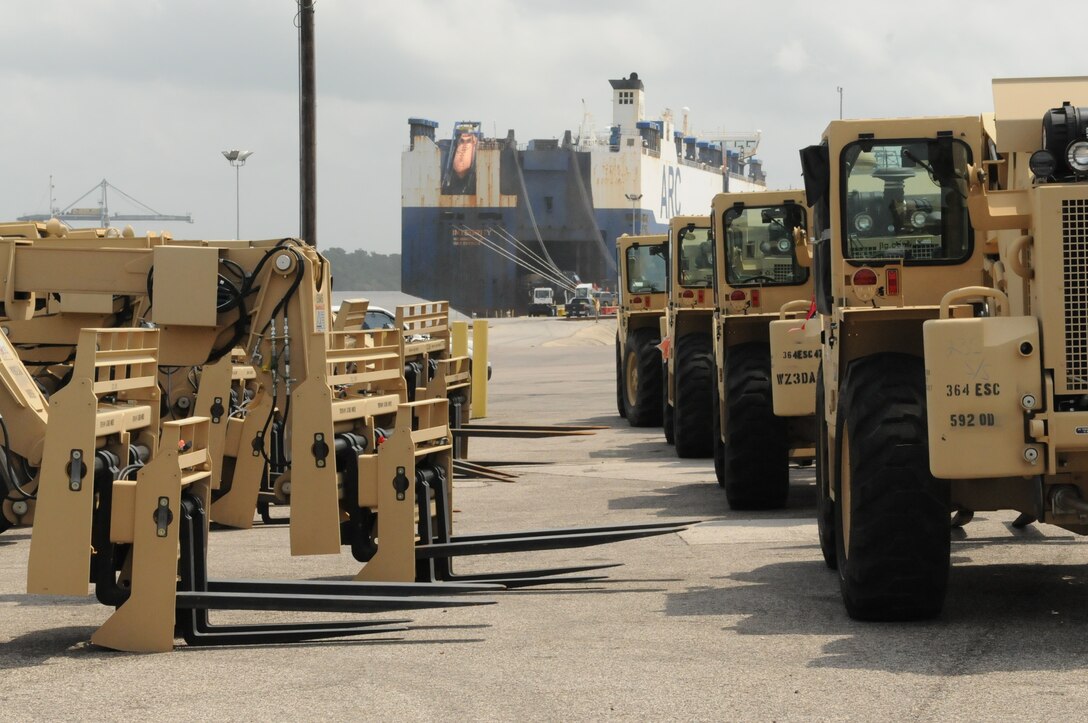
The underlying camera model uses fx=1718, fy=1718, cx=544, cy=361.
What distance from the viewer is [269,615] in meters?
10.1

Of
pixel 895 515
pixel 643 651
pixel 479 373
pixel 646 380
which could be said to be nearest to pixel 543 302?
pixel 479 373

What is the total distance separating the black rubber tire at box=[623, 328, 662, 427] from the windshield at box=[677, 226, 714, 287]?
3.13m

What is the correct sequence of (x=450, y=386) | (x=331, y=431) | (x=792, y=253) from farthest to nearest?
(x=450, y=386) → (x=792, y=253) → (x=331, y=431)

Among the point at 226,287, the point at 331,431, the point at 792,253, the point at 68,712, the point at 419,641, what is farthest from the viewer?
the point at 792,253

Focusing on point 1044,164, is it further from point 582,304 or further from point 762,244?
point 582,304

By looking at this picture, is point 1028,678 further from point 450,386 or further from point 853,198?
point 450,386

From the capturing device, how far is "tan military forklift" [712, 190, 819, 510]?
14.1m

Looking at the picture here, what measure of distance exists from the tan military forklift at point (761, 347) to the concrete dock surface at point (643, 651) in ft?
4.43

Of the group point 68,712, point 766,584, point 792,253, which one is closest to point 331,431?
point 766,584

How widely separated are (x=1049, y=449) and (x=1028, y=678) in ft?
4.00

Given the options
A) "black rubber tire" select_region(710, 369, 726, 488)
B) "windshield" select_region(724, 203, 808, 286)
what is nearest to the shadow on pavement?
"black rubber tire" select_region(710, 369, 726, 488)

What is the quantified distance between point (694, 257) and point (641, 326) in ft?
12.5

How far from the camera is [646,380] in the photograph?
2688 centimetres

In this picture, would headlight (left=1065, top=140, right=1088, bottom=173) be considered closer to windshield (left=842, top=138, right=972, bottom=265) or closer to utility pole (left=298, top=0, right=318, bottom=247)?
windshield (left=842, top=138, right=972, bottom=265)
